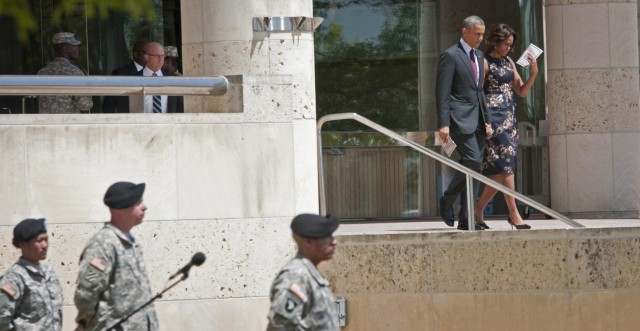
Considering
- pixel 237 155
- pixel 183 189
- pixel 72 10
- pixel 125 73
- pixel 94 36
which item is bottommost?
pixel 183 189

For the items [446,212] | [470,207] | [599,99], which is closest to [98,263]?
[470,207]

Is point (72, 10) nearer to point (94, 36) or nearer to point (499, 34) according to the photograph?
point (94, 36)

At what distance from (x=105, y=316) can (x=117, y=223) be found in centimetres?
53

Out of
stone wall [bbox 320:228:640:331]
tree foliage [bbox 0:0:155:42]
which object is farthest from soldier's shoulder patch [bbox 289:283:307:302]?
tree foliage [bbox 0:0:155:42]

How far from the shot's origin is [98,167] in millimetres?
10914

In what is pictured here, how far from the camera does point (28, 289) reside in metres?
8.42

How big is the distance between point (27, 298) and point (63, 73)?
514cm

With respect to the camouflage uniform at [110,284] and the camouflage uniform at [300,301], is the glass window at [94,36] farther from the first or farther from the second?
the camouflage uniform at [300,301]

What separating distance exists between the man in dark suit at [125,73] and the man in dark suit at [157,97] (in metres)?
0.18

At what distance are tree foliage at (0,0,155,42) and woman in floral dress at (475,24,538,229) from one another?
512 centimetres

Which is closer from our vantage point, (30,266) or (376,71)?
(30,266)

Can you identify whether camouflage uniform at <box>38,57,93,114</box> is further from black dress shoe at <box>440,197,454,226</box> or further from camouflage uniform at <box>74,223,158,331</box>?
camouflage uniform at <box>74,223,158,331</box>

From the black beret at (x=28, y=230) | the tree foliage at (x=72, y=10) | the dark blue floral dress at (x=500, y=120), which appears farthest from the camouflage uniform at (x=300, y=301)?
the tree foliage at (x=72, y=10)

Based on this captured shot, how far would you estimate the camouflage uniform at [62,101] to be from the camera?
12312 millimetres
